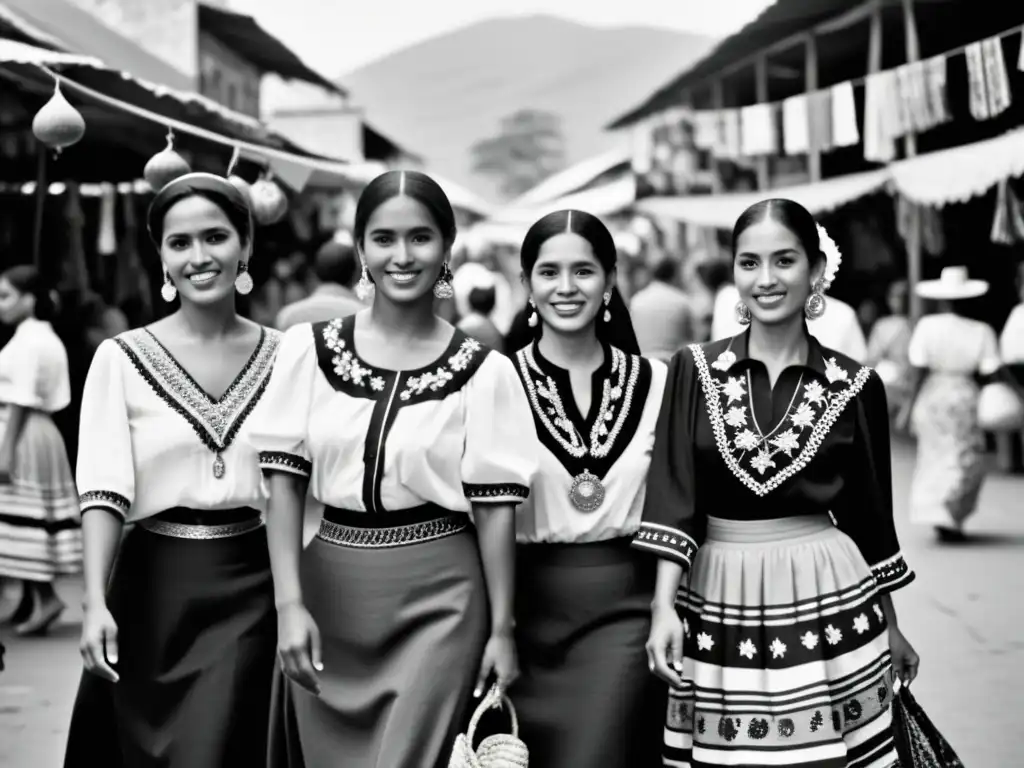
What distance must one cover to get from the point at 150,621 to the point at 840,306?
4.37m

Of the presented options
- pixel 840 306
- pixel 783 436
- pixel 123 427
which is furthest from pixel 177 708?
pixel 840 306

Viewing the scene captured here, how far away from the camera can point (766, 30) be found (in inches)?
678

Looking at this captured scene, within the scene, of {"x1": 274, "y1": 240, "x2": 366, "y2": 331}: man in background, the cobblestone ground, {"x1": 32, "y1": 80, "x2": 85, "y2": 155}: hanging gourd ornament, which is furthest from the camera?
{"x1": 274, "y1": 240, "x2": 366, "y2": 331}: man in background

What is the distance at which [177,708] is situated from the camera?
3.46 metres

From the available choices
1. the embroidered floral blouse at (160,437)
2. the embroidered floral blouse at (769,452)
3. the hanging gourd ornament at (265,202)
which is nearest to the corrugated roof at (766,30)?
the hanging gourd ornament at (265,202)

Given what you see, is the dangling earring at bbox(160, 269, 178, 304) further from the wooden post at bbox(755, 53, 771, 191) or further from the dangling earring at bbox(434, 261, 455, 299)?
the wooden post at bbox(755, 53, 771, 191)

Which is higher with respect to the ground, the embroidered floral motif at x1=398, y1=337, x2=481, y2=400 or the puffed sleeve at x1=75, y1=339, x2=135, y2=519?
the embroidered floral motif at x1=398, y1=337, x2=481, y2=400

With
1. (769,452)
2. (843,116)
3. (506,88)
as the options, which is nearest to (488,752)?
(769,452)

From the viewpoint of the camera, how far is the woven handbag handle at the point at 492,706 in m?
3.16

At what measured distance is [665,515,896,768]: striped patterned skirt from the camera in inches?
131

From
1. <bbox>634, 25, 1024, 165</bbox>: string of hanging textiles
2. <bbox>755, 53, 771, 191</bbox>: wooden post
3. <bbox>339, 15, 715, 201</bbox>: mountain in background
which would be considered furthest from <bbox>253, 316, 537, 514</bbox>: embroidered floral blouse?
<bbox>339, 15, 715, 201</bbox>: mountain in background

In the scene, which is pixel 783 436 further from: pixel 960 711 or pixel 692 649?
pixel 960 711

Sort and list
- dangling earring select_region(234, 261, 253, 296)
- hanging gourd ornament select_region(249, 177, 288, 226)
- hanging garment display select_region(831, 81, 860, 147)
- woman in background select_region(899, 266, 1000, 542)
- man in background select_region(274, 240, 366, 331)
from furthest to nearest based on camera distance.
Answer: hanging garment display select_region(831, 81, 860, 147) → woman in background select_region(899, 266, 1000, 542) → man in background select_region(274, 240, 366, 331) → hanging gourd ornament select_region(249, 177, 288, 226) → dangling earring select_region(234, 261, 253, 296)

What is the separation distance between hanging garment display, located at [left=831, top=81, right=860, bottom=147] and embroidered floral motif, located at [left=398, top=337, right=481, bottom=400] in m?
12.7
